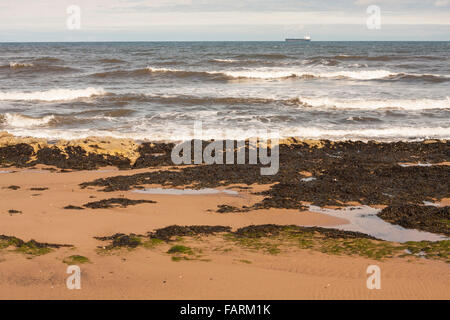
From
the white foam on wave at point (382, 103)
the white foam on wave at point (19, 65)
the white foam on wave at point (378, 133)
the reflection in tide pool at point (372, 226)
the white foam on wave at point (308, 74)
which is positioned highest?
the white foam on wave at point (19, 65)

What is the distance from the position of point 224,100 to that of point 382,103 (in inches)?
298

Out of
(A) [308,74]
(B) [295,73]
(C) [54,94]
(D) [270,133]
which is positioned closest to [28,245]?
(D) [270,133]

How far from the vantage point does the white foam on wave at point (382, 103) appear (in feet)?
71.8

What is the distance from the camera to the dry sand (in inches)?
203

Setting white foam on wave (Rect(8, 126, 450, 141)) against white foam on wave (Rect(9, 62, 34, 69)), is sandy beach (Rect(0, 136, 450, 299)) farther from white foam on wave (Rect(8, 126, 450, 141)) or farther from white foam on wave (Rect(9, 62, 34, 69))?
white foam on wave (Rect(9, 62, 34, 69))

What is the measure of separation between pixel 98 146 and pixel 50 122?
6.70 meters

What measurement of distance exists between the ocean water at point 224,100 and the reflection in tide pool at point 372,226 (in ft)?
24.5

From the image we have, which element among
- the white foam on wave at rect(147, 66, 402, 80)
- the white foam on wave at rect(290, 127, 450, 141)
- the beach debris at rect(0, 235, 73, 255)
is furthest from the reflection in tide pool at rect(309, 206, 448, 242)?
the white foam on wave at rect(147, 66, 402, 80)

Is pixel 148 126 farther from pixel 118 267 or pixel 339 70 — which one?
pixel 339 70

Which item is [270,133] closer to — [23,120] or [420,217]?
[420,217]

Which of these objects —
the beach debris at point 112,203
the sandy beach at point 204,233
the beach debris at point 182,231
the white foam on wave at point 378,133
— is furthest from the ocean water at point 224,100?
the beach debris at point 182,231

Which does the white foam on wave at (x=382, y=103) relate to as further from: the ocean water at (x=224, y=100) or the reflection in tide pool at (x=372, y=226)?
the reflection in tide pool at (x=372, y=226)

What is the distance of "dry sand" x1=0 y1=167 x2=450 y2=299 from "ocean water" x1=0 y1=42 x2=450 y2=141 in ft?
26.3

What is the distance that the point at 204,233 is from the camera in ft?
23.6
